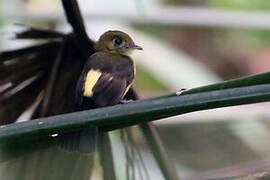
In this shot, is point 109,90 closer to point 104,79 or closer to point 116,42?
point 104,79

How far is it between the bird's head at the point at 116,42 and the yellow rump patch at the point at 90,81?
534 millimetres

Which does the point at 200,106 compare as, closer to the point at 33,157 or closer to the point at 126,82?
the point at 33,157

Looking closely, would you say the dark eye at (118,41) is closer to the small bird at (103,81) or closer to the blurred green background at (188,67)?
the small bird at (103,81)

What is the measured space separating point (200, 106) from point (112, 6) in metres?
3.77

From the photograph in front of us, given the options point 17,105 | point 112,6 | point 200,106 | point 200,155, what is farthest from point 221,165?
point 200,106

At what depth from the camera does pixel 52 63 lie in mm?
3078

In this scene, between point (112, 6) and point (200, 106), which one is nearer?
point (200, 106)

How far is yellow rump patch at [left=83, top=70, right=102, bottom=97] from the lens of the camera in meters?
3.04

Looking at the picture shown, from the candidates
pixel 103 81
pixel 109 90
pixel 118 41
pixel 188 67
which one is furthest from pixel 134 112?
pixel 188 67

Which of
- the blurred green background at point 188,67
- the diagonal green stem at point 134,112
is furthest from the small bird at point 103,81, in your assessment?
the blurred green background at point 188,67

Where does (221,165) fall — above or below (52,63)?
below

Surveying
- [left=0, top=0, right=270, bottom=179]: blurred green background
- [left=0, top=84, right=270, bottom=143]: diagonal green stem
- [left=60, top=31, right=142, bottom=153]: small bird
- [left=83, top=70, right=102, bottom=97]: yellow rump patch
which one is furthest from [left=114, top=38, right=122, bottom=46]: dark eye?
[left=0, top=84, right=270, bottom=143]: diagonal green stem

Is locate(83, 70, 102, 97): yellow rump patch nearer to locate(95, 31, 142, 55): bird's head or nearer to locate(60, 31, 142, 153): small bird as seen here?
locate(60, 31, 142, 153): small bird

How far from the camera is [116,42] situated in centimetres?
379
